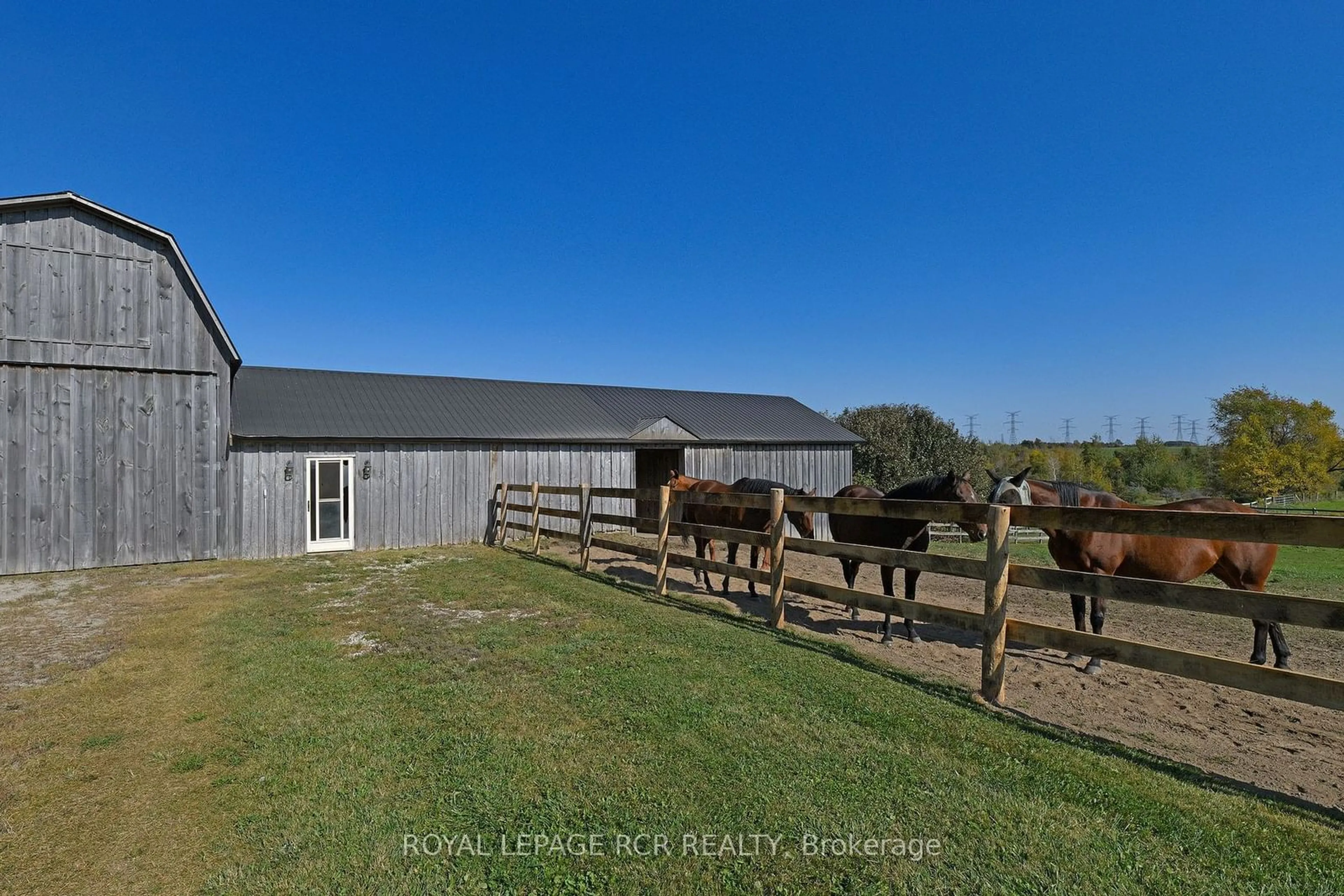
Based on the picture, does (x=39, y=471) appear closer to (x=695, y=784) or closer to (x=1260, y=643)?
(x=695, y=784)

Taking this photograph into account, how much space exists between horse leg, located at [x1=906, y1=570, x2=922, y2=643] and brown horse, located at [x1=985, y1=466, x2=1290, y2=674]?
46.7 inches

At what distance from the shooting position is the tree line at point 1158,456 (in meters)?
24.0

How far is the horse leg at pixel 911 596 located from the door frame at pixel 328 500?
37.3 feet

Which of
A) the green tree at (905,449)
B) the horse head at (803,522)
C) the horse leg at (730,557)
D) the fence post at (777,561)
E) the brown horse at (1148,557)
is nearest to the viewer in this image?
the brown horse at (1148,557)

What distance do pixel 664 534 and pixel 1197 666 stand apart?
556 centimetres

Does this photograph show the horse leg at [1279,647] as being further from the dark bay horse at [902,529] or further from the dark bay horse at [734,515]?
the dark bay horse at [734,515]

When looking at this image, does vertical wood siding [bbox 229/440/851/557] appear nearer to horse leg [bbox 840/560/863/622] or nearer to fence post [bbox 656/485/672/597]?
fence post [bbox 656/485/672/597]

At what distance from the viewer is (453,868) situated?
2381mm

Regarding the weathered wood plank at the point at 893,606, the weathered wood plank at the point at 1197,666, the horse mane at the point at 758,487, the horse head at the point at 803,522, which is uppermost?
the horse mane at the point at 758,487

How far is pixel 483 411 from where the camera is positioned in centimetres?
1619

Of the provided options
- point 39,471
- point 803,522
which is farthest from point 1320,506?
point 39,471

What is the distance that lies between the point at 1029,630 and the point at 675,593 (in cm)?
476

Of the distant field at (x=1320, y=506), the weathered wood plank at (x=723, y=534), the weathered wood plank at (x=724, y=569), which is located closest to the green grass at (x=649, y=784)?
the weathered wood plank at (x=724, y=569)

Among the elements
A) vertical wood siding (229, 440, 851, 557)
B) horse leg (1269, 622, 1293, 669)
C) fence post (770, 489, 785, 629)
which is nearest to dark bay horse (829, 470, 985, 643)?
fence post (770, 489, 785, 629)
